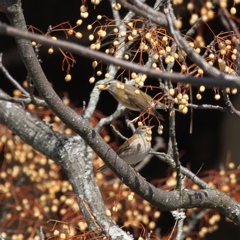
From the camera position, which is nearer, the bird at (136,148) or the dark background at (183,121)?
the bird at (136,148)

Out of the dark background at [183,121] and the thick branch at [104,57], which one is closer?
the thick branch at [104,57]

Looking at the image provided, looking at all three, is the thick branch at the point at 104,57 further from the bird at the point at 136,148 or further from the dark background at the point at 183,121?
the dark background at the point at 183,121

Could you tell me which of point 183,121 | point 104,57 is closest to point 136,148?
point 183,121

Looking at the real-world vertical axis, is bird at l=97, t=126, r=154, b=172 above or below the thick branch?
below

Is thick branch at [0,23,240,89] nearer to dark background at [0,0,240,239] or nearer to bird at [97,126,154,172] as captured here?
bird at [97,126,154,172]

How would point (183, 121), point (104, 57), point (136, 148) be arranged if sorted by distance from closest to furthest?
1. point (104, 57)
2. point (136, 148)
3. point (183, 121)

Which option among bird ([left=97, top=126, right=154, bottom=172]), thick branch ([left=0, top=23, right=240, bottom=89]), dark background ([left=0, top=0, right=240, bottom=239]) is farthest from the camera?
dark background ([left=0, top=0, right=240, bottom=239])

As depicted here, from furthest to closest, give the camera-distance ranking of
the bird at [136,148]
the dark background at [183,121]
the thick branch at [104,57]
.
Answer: the dark background at [183,121]
the bird at [136,148]
the thick branch at [104,57]

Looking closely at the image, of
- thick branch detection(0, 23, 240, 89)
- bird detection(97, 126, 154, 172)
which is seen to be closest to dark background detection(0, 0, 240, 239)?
bird detection(97, 126, 154, 172)

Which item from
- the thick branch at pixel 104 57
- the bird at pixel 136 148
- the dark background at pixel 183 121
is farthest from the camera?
the dark background at pixel 183 121

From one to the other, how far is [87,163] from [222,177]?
5.81 ft

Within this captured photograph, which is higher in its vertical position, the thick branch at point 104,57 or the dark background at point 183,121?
the thick branch at point 104,57

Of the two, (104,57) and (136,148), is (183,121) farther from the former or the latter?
(104,57)

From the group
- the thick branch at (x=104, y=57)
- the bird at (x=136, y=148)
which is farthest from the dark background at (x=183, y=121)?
the thick branch at (x=104, y=57)
